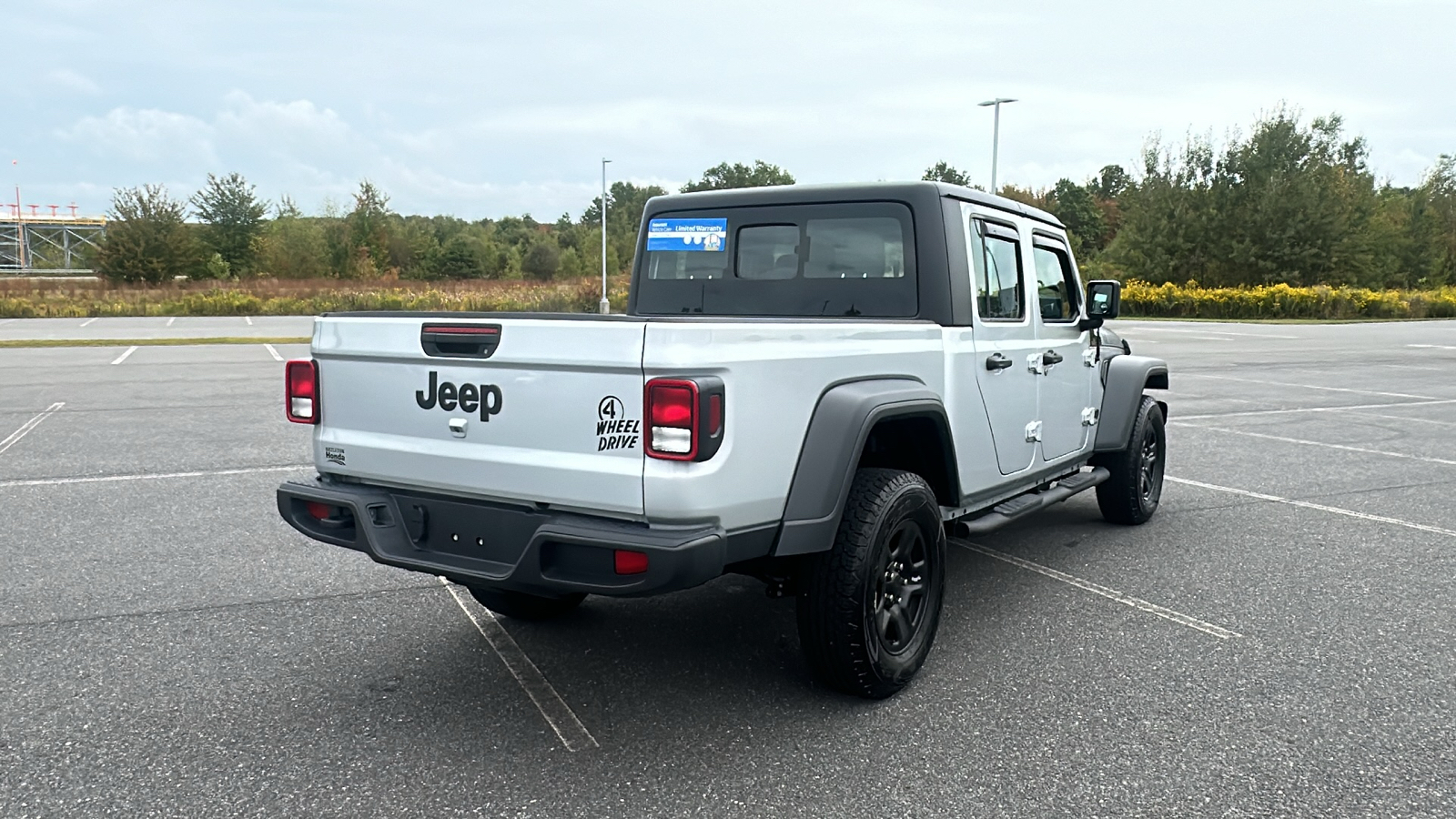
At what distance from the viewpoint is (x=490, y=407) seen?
3422mm

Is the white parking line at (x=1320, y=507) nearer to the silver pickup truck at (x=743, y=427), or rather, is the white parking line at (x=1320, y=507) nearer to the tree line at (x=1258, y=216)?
the silver pickup truck at (x=743, y=427)

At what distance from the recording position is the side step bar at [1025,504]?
4.41 m

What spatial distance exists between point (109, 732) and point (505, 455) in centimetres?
159

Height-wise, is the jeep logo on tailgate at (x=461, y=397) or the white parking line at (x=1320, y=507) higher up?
the jeep logo on tailgate at (x=461, y=397)

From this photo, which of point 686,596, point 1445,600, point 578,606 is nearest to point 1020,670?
point 686,596

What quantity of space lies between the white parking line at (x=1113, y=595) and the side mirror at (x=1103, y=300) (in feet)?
4.62

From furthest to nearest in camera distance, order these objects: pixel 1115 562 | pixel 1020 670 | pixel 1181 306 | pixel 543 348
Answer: pixel 1181 306 → pixel 1115 562 → pixel 1020 670 → pixel 543 348

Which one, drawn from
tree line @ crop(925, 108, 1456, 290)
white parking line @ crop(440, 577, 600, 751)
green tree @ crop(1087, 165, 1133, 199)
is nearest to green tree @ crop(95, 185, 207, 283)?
tree line @ crop(925, 108, 1456, 290)

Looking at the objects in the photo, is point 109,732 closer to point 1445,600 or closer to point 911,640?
point 911,640

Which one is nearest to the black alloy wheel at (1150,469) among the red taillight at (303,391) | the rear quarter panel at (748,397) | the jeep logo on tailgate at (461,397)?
the rear quarter panel at (748,397)

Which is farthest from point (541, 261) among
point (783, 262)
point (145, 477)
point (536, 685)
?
point (536, 685)

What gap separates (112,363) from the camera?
17312 millimetres

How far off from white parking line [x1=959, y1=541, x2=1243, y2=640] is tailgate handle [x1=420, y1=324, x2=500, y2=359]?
10.8 feet

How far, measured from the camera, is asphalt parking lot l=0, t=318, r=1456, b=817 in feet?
10.1
